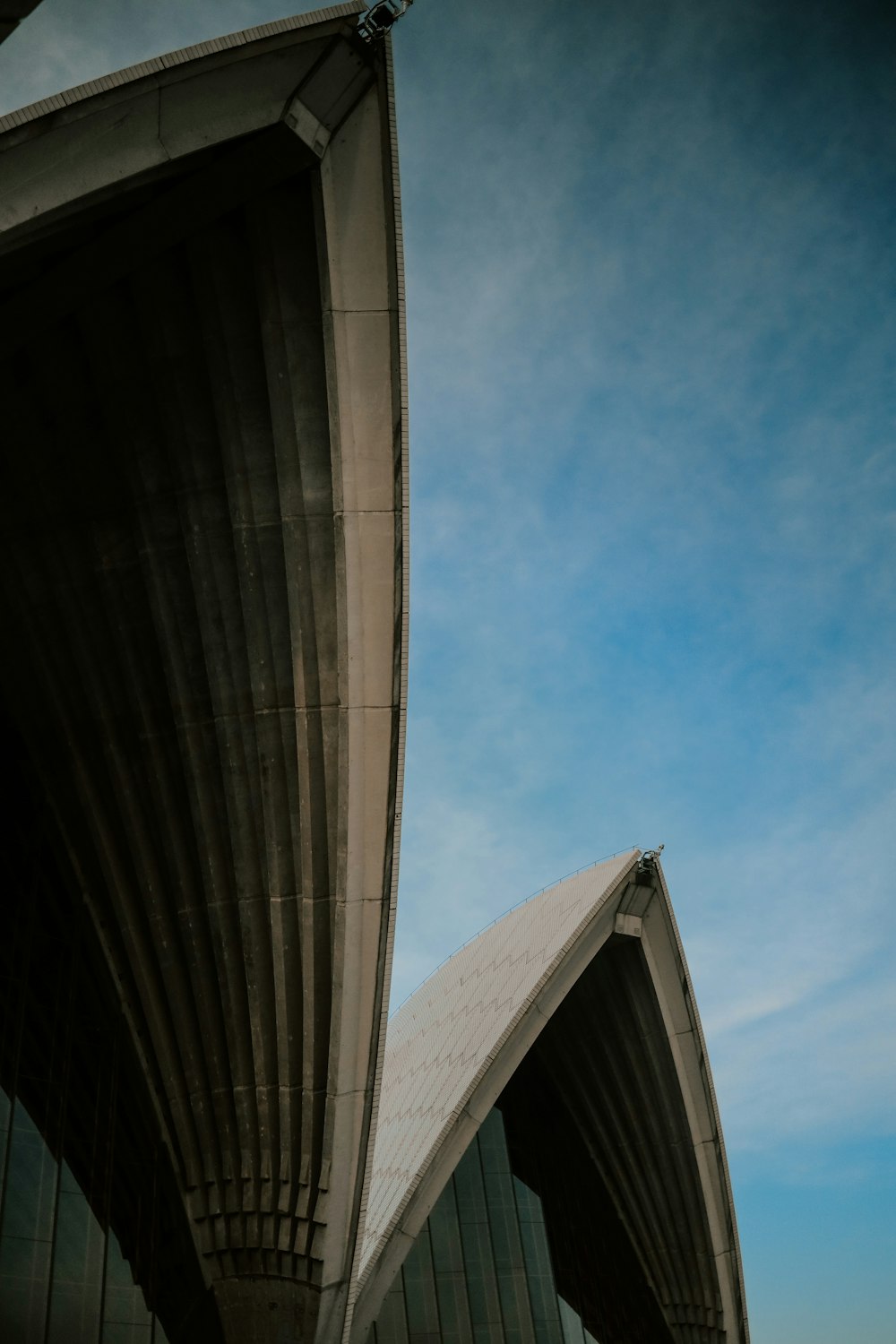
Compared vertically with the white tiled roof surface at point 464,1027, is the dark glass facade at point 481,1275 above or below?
below

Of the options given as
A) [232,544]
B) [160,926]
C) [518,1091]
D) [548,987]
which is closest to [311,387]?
[232,544]

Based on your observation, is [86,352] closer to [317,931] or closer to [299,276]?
[299,276]

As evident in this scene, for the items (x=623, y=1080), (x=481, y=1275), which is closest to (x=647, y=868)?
(x=623, y=1080)

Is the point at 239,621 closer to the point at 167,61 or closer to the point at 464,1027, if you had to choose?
the point at 167,61

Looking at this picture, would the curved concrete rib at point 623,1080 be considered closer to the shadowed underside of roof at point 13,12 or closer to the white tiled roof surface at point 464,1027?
the white tiled roof surface at point 464,1027

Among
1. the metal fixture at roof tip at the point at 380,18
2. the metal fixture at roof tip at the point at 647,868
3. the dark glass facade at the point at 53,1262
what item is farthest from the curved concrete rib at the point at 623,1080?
the metal fixture at roof tip at the point at 380,18

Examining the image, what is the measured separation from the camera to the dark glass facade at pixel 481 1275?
77.9 ft

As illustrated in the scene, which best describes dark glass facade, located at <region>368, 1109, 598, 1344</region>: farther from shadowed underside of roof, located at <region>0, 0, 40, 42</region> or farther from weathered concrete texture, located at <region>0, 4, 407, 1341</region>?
shadowed underside of roof, located at <region>0, 0, 40, 42</region>

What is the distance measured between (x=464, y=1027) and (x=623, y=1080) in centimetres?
373

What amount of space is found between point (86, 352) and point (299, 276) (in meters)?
3.05

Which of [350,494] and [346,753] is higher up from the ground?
[350,494]

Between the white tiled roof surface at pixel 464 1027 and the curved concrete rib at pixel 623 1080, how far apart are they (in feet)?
0.22

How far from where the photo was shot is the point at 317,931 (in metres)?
16.5

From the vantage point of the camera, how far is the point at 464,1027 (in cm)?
2692
